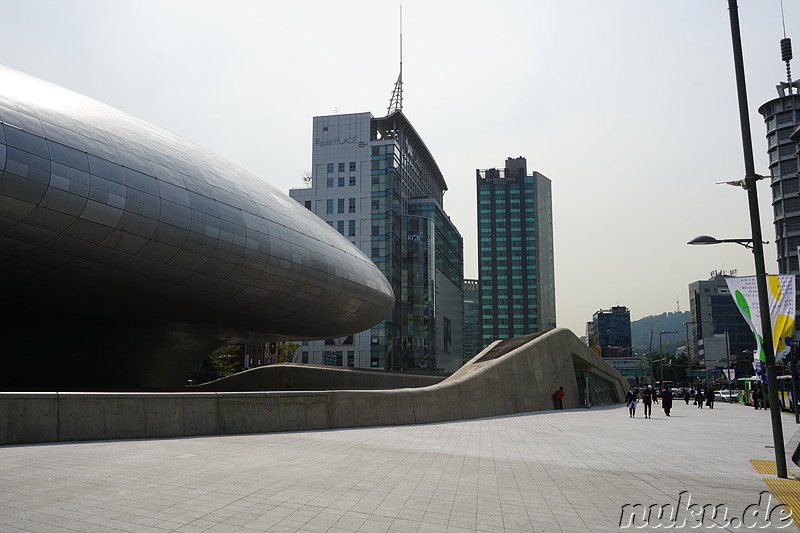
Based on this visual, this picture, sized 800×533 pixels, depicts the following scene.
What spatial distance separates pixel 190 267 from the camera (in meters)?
21.8

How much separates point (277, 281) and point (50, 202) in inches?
416

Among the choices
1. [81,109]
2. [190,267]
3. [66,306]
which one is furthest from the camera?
[66,306]

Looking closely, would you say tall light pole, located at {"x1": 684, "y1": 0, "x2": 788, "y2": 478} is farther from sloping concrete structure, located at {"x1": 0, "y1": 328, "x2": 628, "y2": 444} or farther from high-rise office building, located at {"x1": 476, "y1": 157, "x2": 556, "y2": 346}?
high-rise office building, located at {"x1": 476, "y1": 157, "x2": 556, "y2": 346}

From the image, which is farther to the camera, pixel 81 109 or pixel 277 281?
pixel 277 281

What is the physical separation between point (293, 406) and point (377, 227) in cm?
6083

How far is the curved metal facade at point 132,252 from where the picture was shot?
55.6 ft

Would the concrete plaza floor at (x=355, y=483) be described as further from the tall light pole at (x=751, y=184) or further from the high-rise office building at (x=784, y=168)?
the high-rise office building at (x=784, y=168)

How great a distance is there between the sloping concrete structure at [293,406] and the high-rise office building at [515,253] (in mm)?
143118

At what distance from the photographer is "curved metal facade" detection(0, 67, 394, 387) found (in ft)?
55.6

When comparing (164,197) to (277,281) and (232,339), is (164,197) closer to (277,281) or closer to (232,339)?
(277,281)

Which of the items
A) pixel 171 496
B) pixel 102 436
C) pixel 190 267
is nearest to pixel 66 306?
pixel 190 267

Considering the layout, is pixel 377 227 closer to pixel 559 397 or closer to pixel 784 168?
pixel 559 397

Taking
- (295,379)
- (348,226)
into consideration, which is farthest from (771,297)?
(348,226)

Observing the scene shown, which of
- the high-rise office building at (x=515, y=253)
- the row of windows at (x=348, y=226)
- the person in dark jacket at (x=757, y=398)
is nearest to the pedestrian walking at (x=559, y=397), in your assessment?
the person in dark jacket at (x=757, y=398)
